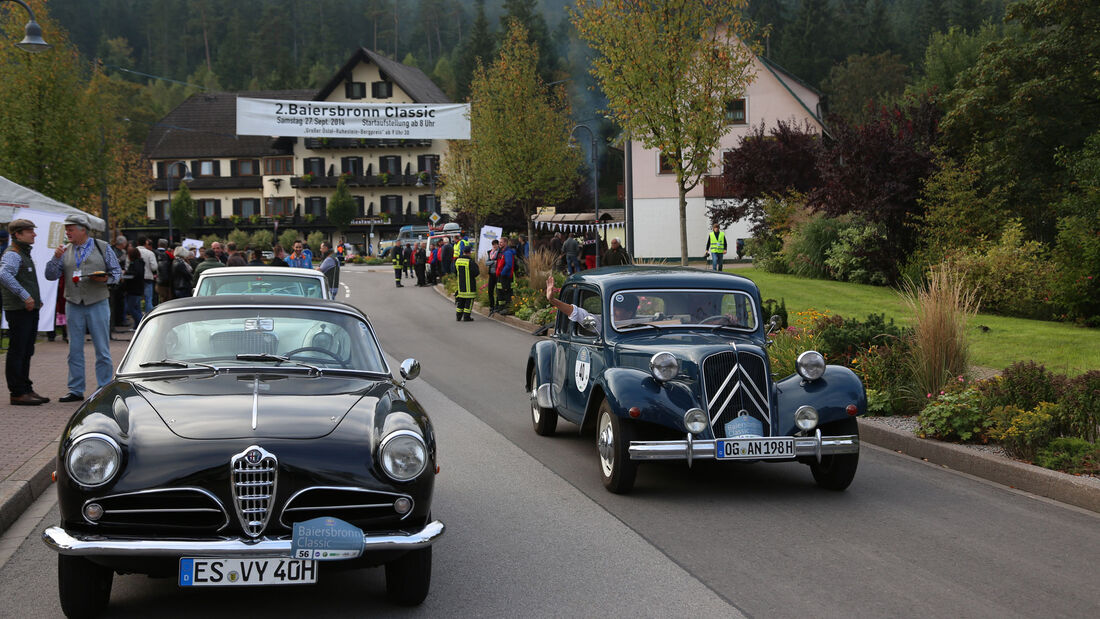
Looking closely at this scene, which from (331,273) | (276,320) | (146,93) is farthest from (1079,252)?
(146,93)

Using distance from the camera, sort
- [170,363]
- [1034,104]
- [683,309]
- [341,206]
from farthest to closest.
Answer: [341,206]
[1034,104]
[683,309]
[170,363]

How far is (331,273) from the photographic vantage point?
64.0ft

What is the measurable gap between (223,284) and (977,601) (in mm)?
9058

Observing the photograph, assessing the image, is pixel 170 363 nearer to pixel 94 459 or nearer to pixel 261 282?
pixel 94 459

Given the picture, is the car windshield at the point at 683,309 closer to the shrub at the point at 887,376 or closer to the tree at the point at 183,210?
the shrub at the point at 887,376

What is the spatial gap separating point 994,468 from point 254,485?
6.29 meters

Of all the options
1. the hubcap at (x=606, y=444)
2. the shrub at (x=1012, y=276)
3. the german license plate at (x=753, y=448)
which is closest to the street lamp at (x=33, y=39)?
the hubcap at (x=606, y=444)

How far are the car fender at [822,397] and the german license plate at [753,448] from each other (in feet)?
0.67

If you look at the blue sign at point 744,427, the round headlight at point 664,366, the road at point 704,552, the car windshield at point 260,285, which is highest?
the car windshield at point 260,285

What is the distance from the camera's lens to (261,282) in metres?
12.0

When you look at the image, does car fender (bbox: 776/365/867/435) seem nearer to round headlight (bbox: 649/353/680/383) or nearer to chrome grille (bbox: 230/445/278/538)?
round headlight (bbox: 649/353/680/383)

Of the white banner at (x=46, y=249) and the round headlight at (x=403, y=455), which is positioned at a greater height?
the white banner at (x=46, y=249)

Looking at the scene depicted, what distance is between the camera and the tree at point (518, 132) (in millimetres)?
41406

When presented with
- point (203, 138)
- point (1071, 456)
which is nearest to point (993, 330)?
point (1071, 456)
